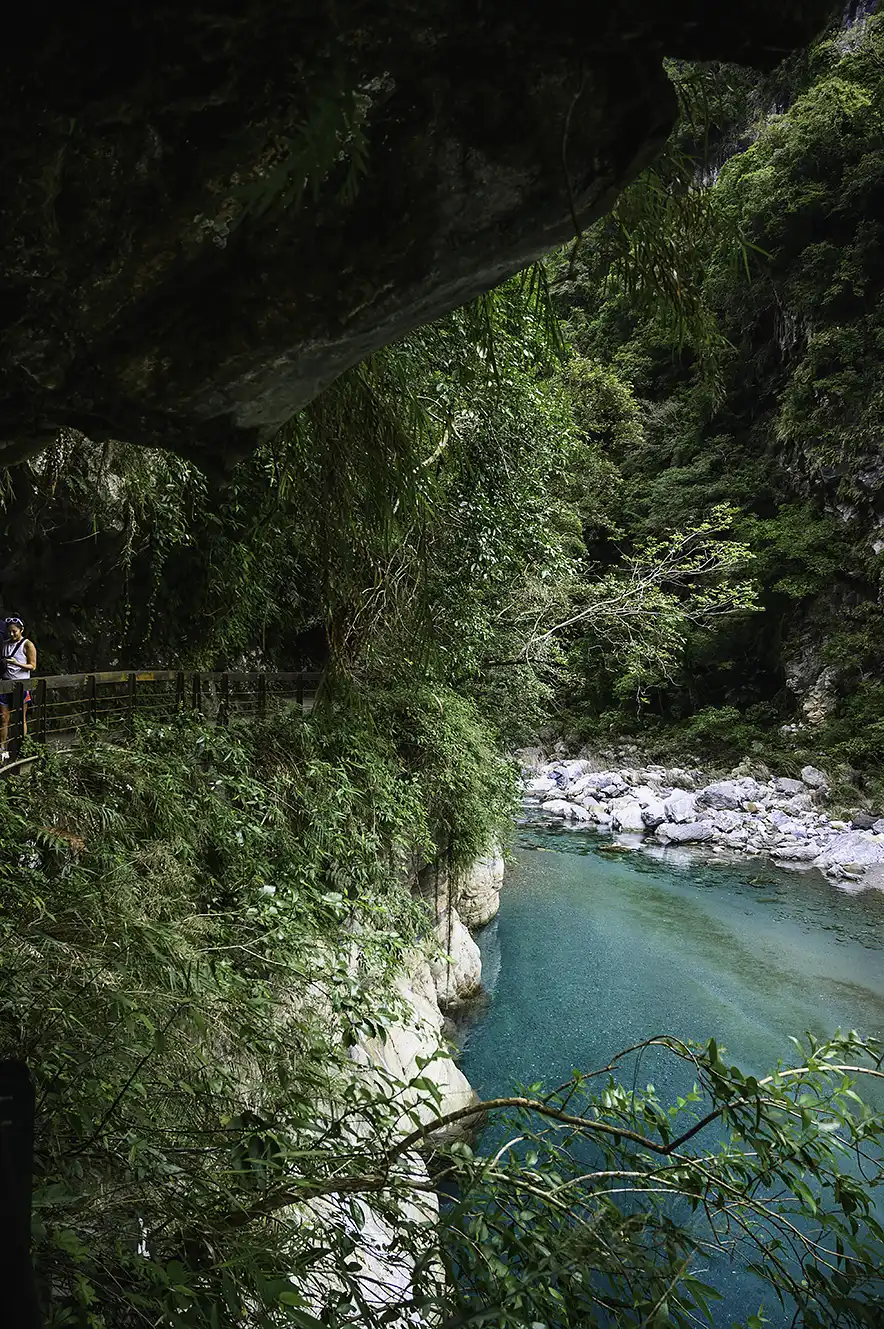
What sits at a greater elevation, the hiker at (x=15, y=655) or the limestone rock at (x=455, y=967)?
the hiker at (x=15, y=655)

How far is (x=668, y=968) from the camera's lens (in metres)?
7.84

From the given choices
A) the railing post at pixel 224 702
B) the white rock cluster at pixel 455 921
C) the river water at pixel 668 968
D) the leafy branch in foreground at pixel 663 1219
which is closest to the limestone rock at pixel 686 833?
the river water at pixel 668 968

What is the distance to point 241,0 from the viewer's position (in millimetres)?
939

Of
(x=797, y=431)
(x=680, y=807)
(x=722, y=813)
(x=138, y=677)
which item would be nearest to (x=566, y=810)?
(x=680, y=807)

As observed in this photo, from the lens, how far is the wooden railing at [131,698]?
4164 mm

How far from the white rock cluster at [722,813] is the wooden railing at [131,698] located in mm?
5102

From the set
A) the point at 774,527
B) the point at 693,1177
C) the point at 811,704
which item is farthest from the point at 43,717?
the point at 774,527

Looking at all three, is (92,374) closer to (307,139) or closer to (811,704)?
(307,139)

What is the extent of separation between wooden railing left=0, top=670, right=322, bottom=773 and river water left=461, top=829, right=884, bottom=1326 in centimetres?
Result: 339

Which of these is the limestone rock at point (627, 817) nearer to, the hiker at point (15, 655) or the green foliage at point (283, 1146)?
the green foliage at point (283, 1146)

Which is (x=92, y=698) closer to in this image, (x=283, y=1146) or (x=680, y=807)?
(x=283, y=1146)

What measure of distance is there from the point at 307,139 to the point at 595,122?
0.60 meters

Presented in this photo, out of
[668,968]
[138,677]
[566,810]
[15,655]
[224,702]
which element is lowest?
[668,968]

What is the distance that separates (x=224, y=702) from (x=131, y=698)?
0.87 meters
